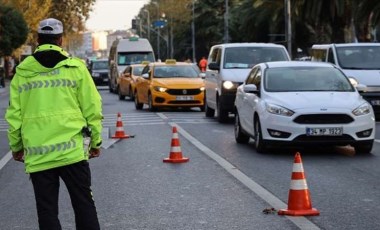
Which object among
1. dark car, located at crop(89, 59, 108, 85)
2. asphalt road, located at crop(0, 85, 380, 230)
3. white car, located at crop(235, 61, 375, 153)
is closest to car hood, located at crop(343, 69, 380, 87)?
asphalt road, located at crop(0, 85, 380, 230)

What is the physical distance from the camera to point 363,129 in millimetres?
12516

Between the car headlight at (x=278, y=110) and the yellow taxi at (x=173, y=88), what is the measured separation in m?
12.3

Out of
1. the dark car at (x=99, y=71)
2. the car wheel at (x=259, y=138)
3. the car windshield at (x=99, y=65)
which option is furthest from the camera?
the car windshield at (x=99, y=65)

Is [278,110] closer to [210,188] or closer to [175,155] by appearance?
[175,155]

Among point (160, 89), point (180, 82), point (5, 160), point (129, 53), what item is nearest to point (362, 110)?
point (5, 160)

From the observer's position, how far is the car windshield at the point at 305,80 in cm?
1348

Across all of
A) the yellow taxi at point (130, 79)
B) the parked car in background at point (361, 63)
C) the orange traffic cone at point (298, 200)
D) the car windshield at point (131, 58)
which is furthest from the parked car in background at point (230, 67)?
the car windshield at point (131, 58)

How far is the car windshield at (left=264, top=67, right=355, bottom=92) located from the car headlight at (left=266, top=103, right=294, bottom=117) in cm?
82

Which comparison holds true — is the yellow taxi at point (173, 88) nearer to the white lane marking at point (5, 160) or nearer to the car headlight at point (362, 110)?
the white lane marking at point (5, 160)

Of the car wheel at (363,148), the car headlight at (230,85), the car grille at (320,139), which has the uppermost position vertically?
the car headlight at (230,85)

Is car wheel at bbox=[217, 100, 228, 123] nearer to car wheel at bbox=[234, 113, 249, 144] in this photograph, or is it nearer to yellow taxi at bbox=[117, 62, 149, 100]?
car wheel at bbox=[234, 113, 249, 144]

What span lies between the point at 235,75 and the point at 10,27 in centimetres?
4542

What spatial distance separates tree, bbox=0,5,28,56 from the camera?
205ft

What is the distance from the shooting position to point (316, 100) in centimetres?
1267
